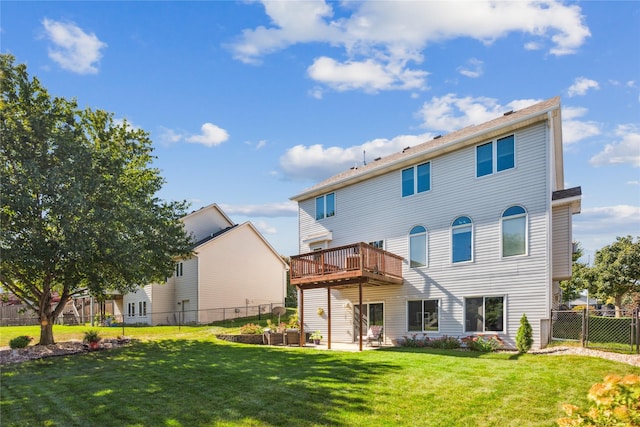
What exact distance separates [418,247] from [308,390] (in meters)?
9.64

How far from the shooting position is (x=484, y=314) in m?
14.5

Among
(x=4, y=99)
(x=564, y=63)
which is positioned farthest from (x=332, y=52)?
(x=4, y=99)

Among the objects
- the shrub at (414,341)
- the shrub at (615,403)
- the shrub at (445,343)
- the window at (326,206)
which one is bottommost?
the shrub at (414,341)

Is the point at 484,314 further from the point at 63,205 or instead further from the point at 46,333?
the point at 46,333

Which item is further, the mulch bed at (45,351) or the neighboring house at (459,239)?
the mulch bed at (45,351)

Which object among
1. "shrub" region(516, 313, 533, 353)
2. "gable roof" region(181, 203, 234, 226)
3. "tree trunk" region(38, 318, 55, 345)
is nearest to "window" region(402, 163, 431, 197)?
"shrub" region(516, 313, 533, 353)

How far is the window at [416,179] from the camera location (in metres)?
16.7

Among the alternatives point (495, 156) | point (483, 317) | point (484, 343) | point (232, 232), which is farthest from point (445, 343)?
point (232, 232)

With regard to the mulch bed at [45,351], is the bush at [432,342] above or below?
above

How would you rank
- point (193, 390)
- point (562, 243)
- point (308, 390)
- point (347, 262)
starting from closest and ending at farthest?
point (308, 390)
point (193, 390)
point (562, 243)
point (347, 262)

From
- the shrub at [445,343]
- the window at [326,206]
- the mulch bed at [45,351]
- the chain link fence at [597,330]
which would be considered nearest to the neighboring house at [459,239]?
the shrub at [445,343]

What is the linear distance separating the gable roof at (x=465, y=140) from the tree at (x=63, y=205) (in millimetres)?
8226

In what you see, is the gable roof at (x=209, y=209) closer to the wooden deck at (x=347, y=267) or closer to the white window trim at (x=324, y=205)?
the white window trim at (x=324, y=205)

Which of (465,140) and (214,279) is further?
(214,279)
